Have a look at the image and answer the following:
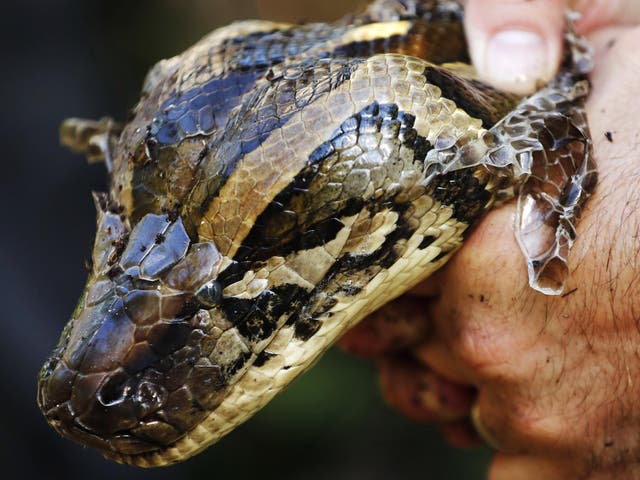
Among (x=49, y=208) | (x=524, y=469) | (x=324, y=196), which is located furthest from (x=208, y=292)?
(x=49, y=208)

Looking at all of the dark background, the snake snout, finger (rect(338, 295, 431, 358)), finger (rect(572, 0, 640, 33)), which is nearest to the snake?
the snake snout

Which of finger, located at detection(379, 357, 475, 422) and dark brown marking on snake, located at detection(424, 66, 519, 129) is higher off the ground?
dark brown marking on snake, located at detection(424, 66, 519, 129)

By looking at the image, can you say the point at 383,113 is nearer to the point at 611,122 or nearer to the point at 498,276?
the point at 498,276

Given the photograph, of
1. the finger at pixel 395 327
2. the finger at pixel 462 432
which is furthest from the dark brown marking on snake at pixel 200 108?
the finger at pixel 462 432

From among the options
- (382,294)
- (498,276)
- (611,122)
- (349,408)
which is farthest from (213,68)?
(349,408)

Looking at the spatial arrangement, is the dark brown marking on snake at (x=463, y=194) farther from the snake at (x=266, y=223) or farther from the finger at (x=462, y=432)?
the finger at (x=462, y=432)

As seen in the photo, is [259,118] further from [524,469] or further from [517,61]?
[524,469]

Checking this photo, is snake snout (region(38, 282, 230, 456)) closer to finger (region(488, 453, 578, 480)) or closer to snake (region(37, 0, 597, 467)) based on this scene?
snake (region(37, 0, 597, 467))
